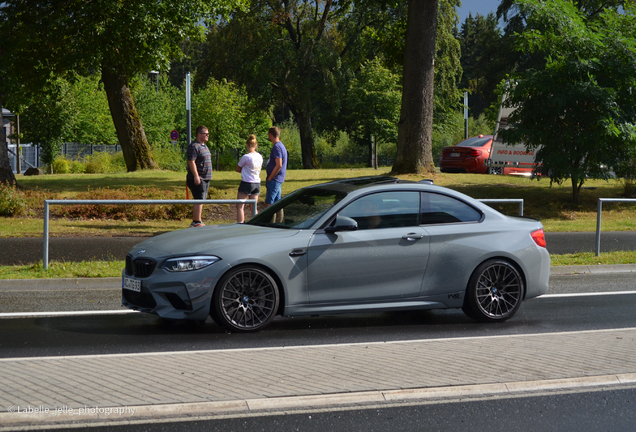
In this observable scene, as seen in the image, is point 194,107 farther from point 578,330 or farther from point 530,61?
point 578,330

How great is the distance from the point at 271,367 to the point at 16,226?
11.1m

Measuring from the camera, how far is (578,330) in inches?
289

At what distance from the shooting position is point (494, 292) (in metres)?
7.71

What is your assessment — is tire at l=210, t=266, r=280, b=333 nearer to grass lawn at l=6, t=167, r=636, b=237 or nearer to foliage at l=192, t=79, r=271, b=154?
grass lawn at l=6, t=167, r=636, b=237

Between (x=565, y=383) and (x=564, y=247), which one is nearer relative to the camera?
(x=565, y=383)

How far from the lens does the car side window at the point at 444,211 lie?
25.1 ft

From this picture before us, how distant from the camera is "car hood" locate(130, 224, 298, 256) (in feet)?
22.5

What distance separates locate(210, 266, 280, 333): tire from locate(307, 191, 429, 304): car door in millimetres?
441

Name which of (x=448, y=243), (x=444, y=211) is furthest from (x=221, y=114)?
(x=448, y=243)

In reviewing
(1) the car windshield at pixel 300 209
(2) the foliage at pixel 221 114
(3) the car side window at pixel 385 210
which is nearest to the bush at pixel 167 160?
(2) the foliage at pixel 221 114

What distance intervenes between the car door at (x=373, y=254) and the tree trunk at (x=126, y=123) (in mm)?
20304

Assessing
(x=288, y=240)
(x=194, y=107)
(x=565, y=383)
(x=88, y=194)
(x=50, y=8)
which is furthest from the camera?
(x=194, y=107)

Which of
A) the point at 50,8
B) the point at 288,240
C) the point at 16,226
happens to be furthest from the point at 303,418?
A: the point at 50,8

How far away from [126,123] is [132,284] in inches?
804
